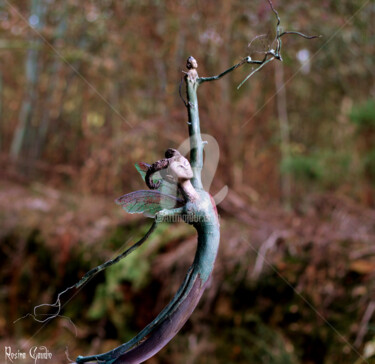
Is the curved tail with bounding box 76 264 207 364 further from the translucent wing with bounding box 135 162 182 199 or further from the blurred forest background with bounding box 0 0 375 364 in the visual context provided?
the blurred forest background with bounding box 0 0 375 364

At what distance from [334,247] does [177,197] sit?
1.25 m

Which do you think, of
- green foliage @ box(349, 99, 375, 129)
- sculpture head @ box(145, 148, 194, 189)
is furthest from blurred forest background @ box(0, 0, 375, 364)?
sculpture head @ box(145, 148, 194, 189)

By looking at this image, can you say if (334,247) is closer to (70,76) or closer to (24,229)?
(24,229)

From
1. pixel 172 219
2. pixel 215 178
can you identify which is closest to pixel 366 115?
pixel 215 178

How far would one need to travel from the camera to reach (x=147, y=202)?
0.30 metres

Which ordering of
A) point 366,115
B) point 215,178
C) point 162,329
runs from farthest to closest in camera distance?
point 215,178 < point 366,115 < point 162,329

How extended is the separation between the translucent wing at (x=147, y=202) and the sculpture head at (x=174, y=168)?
0.02m

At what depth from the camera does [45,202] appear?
2402mm

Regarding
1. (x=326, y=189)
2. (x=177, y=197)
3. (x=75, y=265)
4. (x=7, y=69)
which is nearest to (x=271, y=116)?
(x=326, y=189)

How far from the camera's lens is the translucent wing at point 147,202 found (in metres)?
0.30

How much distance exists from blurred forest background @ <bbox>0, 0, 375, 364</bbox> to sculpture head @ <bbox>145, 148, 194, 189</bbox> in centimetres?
12

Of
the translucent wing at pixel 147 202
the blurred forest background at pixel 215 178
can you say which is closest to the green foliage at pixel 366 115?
the blurred forest background at pixel 215 178

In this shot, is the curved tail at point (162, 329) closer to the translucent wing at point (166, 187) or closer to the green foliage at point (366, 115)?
the translucent wing at point (166, 187)

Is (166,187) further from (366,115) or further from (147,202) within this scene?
(366,115)
